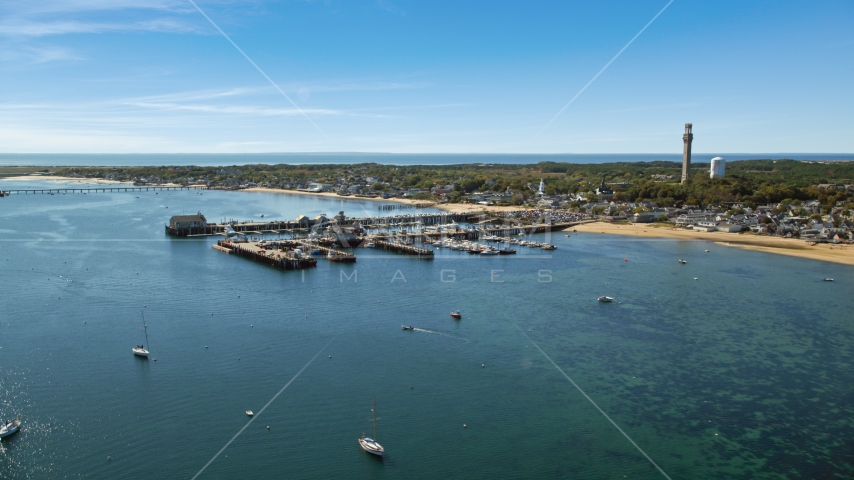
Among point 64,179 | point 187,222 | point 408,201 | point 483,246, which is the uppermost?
point 64,179

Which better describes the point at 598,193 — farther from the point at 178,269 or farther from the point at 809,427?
the point at 809,427

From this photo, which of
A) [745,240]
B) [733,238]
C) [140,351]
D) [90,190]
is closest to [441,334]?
[140,351]

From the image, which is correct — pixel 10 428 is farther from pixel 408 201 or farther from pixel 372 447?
pixel 408 201

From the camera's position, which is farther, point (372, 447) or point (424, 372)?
point (424, 372)

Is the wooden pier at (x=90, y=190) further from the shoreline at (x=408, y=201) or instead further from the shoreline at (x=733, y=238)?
the shoreline at (x=733, y=238)

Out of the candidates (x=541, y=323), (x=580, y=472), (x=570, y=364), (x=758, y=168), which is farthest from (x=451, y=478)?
(x=758, y=168)

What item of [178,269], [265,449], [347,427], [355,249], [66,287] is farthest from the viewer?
[355,249]

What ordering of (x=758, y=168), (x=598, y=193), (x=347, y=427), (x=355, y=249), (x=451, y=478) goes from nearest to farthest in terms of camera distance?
(x=451, y=478), (x=347, y=427), (x=355, y=249), (x=598, y=193), (x=758, y=168)

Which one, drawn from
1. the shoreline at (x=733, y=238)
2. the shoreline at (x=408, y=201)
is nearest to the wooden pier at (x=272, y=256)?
the shoreline at (x=733, y=238)
